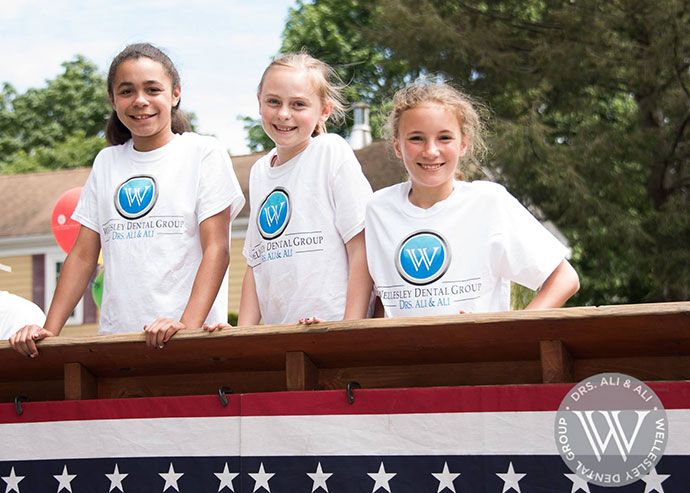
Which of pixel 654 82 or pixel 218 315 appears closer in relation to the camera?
pixel 218 315

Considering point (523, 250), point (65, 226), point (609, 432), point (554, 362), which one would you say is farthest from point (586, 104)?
point (609, 432)

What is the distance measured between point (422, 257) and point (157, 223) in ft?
3.21

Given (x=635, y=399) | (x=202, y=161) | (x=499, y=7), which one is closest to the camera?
(x=635, y=399)

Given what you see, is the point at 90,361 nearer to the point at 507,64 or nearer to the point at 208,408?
the point at 208,408

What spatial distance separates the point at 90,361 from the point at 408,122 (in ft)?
4.24

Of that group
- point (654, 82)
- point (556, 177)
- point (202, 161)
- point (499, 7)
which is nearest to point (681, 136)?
point (654, 82)

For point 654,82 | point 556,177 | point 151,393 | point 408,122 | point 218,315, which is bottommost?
point 151,393

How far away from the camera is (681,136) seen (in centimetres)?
1927

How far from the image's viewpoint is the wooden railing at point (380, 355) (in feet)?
9.84

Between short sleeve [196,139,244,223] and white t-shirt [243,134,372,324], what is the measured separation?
0.11m

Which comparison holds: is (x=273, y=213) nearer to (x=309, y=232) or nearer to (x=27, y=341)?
(x=309, y=232)

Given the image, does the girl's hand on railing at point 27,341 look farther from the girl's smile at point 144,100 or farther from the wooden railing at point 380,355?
the girl's smile at point 144,100

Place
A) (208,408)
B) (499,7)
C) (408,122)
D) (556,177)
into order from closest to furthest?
(208,408)
(408,122)
(556,177)
(499,7)

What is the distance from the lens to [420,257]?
3809mm
